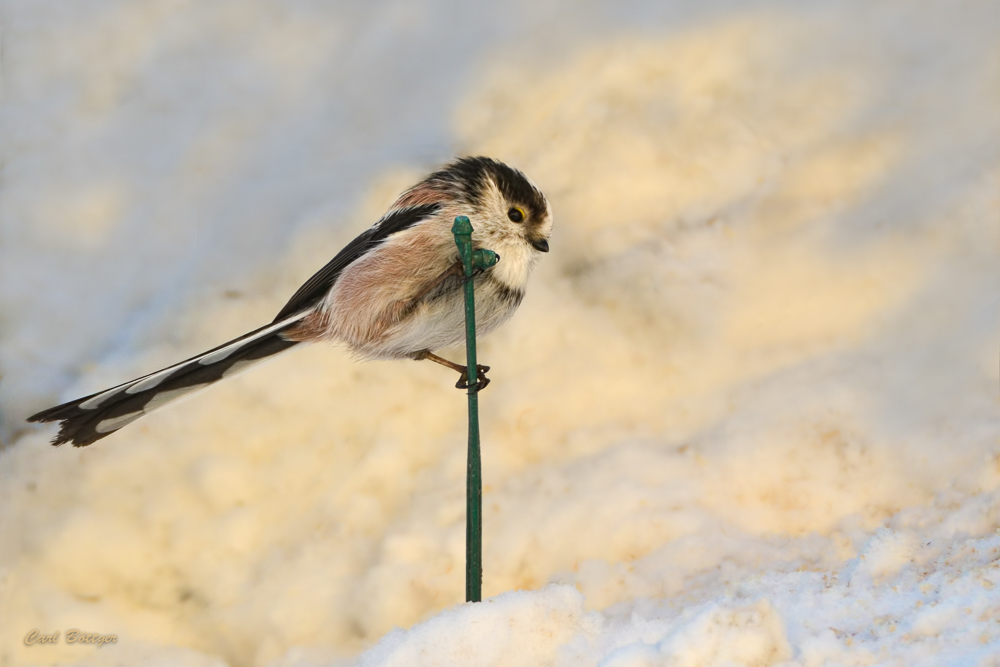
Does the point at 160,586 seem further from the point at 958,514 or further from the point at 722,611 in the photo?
the point at 958,514

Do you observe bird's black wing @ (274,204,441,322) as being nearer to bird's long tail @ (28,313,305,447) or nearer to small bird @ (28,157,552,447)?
small bird @ (28,157,552,447)

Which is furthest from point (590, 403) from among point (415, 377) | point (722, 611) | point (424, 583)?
point (722, 611)

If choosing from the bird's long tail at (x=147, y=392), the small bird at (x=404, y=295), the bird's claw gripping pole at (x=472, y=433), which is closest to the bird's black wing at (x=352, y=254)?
the small bird at (x=404, y=295)

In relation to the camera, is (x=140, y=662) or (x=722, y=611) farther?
(x=140, y=662)

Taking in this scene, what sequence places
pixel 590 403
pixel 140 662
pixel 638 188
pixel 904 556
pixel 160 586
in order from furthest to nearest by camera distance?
pixel 638 188 < pixel 590 403 < pixel 160 586 < pixel 140 662 < pixel 904 556

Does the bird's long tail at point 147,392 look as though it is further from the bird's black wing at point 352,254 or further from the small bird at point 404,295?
the bird's black wing at point 352,254
